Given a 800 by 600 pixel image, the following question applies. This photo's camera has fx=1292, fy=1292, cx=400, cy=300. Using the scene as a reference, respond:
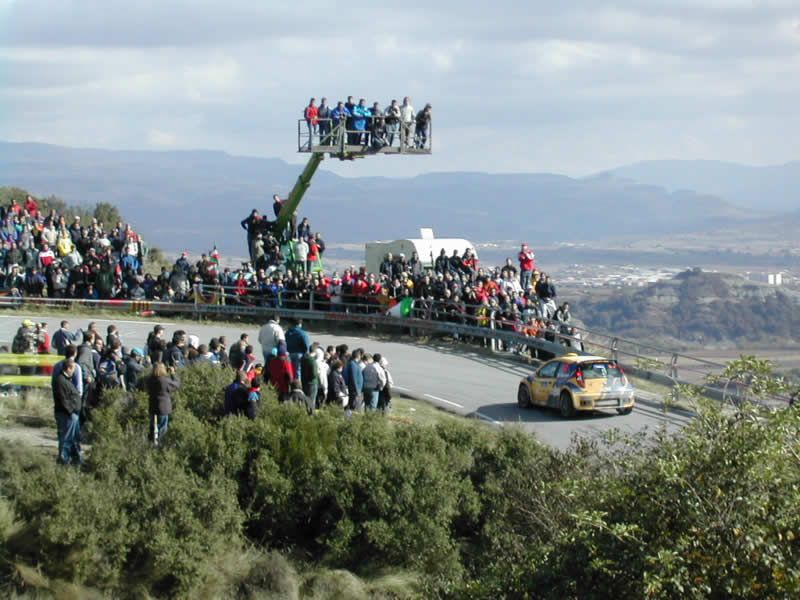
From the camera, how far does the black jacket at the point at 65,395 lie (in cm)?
1762

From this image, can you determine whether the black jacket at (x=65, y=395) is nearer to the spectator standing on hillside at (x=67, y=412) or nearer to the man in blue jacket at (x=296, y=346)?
the spectator standing on hillside at (x=67, y=412)

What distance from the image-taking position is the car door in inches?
1033

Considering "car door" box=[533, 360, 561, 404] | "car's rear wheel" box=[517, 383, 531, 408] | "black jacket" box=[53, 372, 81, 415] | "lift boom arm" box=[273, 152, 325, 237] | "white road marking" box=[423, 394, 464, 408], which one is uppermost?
"lift boom arm" box=[273, 152, 325, 237]

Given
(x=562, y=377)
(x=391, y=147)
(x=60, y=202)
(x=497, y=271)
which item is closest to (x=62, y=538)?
(x=562, y=377)

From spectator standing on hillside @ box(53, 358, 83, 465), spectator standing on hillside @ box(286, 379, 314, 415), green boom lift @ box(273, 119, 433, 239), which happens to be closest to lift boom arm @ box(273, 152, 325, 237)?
green boom lift @ box(273, 119, 433, 239)

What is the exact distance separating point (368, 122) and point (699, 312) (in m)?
92.7

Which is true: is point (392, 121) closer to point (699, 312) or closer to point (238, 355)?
point (238, 355)

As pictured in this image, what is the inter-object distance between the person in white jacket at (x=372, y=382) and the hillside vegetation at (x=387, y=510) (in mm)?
3454

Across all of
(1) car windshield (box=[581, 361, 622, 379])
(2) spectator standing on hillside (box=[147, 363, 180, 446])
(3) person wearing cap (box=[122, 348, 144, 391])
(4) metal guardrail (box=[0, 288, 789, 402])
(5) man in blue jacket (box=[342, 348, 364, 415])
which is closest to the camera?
(2) spectator standing on hillside (box=[147, 363, 180, 446])

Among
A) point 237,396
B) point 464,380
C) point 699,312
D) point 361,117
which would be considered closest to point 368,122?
point 361,117

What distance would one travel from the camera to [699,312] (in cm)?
13012

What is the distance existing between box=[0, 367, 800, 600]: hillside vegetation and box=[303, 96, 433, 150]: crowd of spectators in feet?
77.4

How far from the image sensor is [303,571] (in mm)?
16797

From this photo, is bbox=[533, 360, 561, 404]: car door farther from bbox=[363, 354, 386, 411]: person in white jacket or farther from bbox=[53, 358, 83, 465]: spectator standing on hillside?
bbox=[53, 358, 83, 465]: spectator standing on hillside
